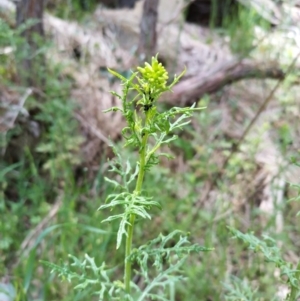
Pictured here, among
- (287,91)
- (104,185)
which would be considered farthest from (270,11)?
(104,185)

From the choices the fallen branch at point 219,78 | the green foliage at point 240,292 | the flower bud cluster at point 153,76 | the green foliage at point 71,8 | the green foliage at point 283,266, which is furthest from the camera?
the green foliage at point 71,8

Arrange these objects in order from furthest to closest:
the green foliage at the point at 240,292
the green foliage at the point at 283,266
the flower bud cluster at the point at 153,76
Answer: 1. the green foliage at the point at 240,292
2. the green foliage at the point at 283,266
3. the flower bud cluster at the point at 153,76

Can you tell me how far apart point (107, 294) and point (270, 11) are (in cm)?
240

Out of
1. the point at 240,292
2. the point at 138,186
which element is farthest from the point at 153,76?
the point at 240,292

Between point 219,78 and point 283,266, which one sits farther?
point 219,78

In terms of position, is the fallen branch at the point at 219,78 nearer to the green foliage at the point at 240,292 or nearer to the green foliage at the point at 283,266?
the green foliage at the point at 240,292

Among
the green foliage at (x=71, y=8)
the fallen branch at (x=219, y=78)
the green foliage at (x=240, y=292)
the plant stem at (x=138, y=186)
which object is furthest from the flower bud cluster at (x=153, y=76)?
the green foliage at (x=71, y=8)

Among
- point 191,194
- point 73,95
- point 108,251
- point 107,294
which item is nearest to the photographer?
point 107,294

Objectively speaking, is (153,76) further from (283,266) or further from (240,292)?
(240,292)

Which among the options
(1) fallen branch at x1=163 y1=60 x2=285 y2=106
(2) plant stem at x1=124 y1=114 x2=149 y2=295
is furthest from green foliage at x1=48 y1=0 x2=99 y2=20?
(2) plant stem at x1=124 y1=114 x2=149 y2=295

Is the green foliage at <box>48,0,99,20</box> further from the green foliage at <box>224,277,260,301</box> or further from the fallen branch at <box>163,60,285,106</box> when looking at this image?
the green foliage at <box>224,277,260,301</box>

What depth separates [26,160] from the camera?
263 cm

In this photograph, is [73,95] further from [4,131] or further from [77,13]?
[77,13]

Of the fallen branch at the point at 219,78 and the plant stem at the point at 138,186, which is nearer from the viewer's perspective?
the plant stem at the point at 138,186
